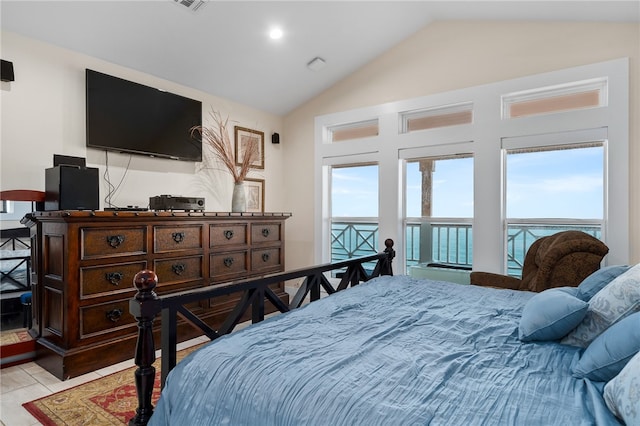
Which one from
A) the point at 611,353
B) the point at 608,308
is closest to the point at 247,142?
the point at 608,308

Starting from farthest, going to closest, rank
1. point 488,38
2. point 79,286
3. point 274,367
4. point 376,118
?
point 376,118 → point 488,38 → point 79,286 → point 274,367

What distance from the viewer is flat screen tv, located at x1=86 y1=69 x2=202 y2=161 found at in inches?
122

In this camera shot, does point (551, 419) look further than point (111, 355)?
No

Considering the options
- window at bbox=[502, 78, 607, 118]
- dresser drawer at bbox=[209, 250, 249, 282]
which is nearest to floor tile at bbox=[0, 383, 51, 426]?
→ dresser drawer at bbox=[209, 250, 249, 282]

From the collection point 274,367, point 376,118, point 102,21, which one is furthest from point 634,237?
point 102,21

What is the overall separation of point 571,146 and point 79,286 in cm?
409

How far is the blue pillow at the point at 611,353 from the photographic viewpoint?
103 centimetres

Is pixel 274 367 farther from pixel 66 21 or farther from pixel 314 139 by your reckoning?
pixel 314 139

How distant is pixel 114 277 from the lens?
2736 millimetres

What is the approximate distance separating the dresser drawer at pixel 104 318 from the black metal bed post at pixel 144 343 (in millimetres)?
1564

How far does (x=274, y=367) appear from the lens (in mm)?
1156

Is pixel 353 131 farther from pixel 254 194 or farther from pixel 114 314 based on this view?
pixel 114 314

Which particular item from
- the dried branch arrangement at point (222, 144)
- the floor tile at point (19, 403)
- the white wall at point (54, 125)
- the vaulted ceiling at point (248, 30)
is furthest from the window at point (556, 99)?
the floor tile at point (19, 403)

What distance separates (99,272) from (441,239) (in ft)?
10.6
